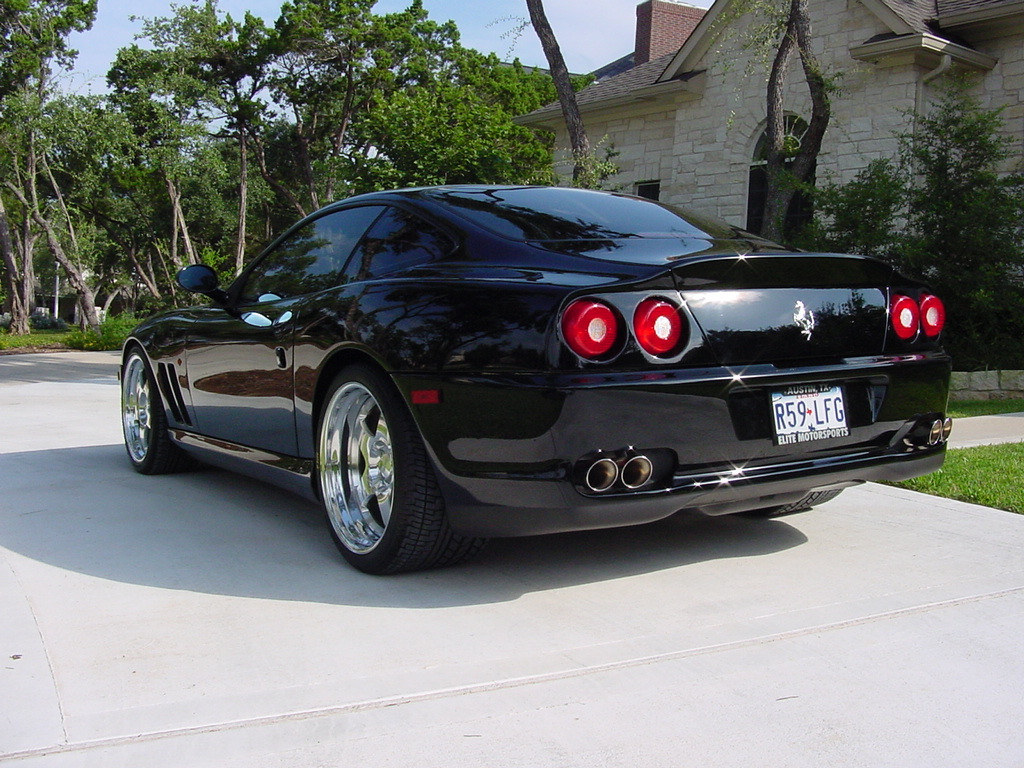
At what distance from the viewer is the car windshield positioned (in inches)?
156

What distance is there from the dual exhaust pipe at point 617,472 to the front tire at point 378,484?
61cm

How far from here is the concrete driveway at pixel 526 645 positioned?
2.53 meters

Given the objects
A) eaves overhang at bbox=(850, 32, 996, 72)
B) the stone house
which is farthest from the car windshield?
eaves overhang at bbox=(850, 32, 996, 72)

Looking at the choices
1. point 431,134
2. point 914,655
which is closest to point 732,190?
point 431,134

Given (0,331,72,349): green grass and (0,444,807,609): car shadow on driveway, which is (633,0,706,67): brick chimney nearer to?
(0,331,72,349): green grass

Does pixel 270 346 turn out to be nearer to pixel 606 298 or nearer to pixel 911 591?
pixel 606 298

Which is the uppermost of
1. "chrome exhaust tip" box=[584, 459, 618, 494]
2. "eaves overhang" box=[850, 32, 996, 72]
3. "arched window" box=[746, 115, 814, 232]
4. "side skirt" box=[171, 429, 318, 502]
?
"eaves overhang" box=[850, 32, 996, 72]

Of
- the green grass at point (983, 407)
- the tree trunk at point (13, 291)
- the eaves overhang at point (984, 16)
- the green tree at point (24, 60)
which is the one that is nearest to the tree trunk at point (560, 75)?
the eaves overhang at point (984, 16)

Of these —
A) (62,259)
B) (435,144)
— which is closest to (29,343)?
(62,259)

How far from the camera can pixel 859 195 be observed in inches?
459

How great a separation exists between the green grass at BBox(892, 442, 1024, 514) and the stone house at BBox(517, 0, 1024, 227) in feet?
27.0

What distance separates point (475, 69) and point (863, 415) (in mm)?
35392

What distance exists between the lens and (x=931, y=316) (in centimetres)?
407

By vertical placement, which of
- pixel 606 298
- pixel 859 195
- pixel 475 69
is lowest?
pixel 606 298
